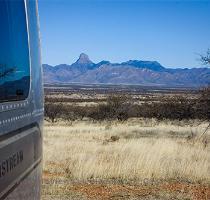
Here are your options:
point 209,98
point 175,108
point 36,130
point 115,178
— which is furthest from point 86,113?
point 36,130

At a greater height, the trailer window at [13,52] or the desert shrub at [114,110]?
the trailer window at [13,52]

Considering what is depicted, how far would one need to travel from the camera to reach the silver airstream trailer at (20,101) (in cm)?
253

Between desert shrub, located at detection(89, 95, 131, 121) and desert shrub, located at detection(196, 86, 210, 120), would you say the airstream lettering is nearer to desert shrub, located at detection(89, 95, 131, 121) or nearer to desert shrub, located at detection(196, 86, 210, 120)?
desert shrub, located at detection(196, 86, 210, 120)

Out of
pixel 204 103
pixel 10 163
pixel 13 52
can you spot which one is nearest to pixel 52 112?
pixel 204 103

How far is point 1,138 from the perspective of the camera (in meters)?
2.41

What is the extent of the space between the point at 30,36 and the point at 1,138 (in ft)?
4.02

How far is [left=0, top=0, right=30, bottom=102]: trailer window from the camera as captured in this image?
2.54m

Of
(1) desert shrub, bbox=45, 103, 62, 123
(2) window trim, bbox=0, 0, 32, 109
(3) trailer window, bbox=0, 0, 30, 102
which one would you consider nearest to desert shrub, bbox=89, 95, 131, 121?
(1) desert shrub, bbox=45, 103, 62, 123

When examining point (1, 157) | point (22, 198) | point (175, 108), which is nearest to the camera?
point (1, 157)

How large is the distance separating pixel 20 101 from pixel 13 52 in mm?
301

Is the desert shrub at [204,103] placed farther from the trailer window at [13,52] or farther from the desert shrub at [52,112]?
the trailer window at [13,52]

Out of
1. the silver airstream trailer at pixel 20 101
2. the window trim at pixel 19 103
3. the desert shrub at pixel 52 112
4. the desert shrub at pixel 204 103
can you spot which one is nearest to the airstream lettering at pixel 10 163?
the silver airstream trailer at pixel 20 101

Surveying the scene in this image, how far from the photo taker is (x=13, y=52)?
2.80 m

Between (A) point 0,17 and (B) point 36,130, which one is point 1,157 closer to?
(A) point 0,17
